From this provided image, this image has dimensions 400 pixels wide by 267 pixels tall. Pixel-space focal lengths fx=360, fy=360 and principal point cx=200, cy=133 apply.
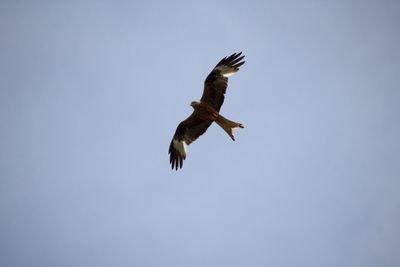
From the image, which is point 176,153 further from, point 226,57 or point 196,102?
point 226,57

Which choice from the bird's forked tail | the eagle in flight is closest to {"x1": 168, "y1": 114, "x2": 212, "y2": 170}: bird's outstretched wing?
the eagle in flight

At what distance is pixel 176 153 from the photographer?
12.0 meters

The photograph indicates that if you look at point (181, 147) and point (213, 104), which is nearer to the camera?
point (213, 104)

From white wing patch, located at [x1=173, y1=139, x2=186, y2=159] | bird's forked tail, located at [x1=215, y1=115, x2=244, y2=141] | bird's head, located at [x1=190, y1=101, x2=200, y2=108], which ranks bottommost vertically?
bird's forked tail, located at [x1=215, y1=115, x2=244, y2=141]

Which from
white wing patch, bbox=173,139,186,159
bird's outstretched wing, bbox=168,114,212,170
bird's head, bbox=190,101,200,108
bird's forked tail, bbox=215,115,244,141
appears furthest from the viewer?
white wing patch, bbox=173,139,186,159

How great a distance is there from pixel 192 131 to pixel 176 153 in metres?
0.92

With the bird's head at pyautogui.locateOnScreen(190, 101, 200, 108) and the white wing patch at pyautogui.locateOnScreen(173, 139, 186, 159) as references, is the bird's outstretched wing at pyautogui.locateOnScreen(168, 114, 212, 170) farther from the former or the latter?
the bird's head at pyautogui.locateOnScreen(190, 101, 200, 108)

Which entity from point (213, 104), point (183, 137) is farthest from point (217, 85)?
point (183, 137)

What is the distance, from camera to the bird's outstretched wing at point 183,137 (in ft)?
38.2

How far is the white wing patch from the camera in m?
11.9

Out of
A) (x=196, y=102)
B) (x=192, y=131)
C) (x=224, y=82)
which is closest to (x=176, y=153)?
(x=192, y=131)

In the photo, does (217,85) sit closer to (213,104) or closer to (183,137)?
(213,104)

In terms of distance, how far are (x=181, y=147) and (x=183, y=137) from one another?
13.4 inches

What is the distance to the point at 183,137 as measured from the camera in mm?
11969
